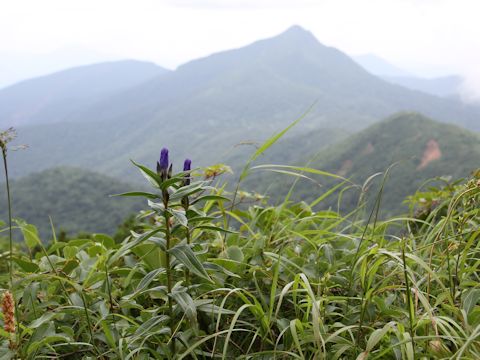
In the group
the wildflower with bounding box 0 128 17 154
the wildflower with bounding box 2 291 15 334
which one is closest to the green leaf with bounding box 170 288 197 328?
the wildflower with bounding box 2 291 15 334

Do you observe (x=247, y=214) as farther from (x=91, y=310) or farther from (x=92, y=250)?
(x=91, y=310)

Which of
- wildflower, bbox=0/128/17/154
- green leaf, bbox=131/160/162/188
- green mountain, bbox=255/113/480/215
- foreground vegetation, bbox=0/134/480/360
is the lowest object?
green mountain, bbox=255/113/480/215

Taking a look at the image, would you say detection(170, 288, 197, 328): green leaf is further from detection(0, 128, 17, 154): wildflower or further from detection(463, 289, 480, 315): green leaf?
detection(463, 289, 480, 315): green leaf

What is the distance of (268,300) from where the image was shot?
1.84 metres

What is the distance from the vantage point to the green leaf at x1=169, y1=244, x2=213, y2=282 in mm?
1436

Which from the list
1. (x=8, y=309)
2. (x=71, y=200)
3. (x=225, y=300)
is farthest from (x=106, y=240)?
(x=71, y=200)

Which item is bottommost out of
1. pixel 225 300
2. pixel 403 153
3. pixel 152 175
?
pixel 403 153

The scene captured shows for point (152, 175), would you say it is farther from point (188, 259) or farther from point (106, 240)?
point (106, 240)

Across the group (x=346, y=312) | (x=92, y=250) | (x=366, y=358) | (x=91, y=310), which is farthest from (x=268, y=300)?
(x=92, y=250)

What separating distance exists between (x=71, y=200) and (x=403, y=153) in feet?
226

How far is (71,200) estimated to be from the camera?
96500 mm

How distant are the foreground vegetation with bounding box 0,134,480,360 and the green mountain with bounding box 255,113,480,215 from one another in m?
72.6

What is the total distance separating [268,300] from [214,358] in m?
0.31

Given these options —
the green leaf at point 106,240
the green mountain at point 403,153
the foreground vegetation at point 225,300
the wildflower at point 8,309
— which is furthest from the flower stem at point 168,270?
the green mountain at point 403,153
